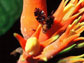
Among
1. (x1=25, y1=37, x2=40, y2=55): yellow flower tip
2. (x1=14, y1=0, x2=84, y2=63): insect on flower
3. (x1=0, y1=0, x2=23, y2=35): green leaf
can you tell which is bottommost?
(x1=0, y1=0, x2=23, y2=35): green leaf

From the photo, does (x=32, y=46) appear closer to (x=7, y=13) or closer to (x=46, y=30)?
(x=46, y=30)

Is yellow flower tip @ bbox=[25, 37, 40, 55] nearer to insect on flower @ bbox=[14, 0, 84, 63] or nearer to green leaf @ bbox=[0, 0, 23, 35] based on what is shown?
insect on flower @ bbox=[14, 0, 84, 63]

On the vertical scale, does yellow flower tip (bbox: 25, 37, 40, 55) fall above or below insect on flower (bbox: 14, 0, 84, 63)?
below

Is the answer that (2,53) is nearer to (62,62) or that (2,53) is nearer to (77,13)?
(62,62)

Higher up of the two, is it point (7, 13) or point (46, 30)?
point (46, 30)

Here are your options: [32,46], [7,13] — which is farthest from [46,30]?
[7,13]

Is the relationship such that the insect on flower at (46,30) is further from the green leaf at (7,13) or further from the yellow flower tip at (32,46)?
the green leaf at (7,13)

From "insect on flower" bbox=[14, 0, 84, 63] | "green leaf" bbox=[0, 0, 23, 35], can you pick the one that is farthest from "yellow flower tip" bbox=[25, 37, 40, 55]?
"green leaf" bbox=[0, 0, 23, 35]

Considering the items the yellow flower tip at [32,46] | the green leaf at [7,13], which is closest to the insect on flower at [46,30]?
the yellow flower tip at [32,46]
